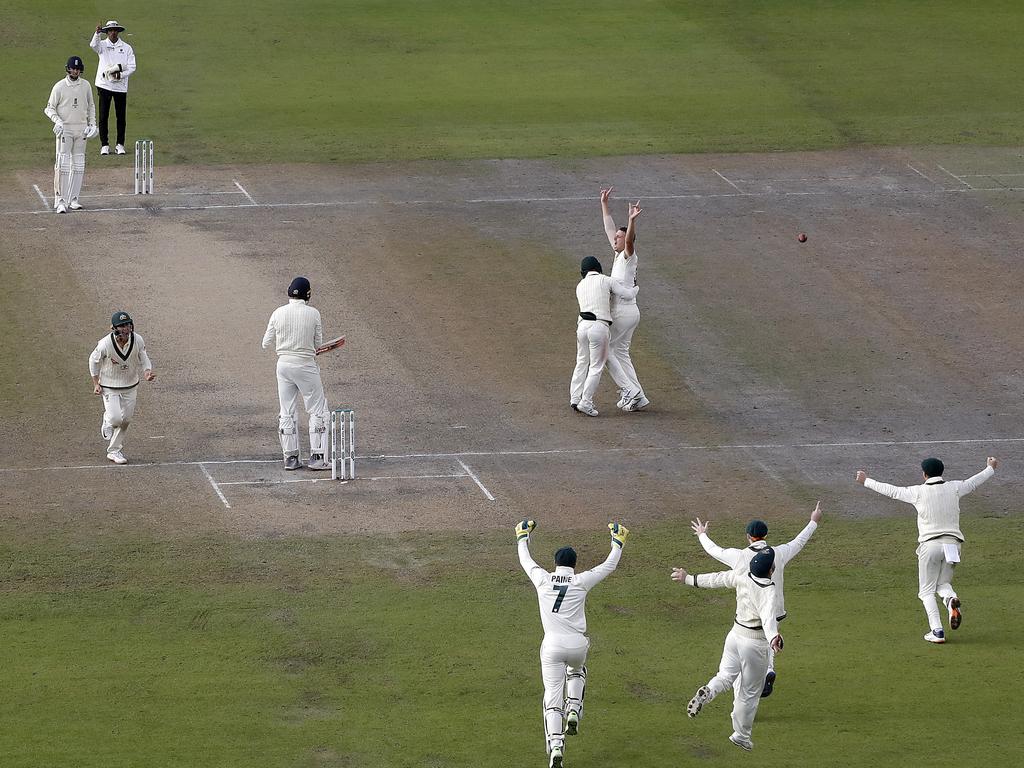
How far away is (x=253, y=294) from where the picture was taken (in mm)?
30656

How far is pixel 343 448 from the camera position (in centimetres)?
2350

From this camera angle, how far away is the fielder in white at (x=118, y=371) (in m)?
22.9

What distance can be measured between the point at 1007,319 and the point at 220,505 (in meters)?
14.5

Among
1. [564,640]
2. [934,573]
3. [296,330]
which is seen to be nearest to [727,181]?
[296,330]

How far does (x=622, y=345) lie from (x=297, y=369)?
5122 mm

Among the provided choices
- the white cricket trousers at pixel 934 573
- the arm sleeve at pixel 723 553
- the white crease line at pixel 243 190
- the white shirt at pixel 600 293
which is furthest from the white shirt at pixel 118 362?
the white crease line at pixel 243 190

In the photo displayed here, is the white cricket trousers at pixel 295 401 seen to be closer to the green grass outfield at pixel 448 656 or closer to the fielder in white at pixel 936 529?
the green grass outfield at pixel 448 656

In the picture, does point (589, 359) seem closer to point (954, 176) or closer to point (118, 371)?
point (118, 371)

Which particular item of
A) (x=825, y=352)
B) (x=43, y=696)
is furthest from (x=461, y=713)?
(x=825, y=352)

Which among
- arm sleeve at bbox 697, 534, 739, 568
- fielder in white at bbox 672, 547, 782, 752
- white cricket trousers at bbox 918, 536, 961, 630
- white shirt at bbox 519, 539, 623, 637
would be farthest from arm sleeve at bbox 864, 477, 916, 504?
white shirt at bbox 519, 539, 623, 637

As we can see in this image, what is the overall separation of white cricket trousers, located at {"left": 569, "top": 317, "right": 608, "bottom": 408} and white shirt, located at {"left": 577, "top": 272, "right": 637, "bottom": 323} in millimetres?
159

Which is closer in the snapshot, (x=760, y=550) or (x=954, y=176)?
(x=760, y=550)

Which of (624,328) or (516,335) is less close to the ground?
(624,328)

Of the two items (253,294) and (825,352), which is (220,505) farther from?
(825,352)
